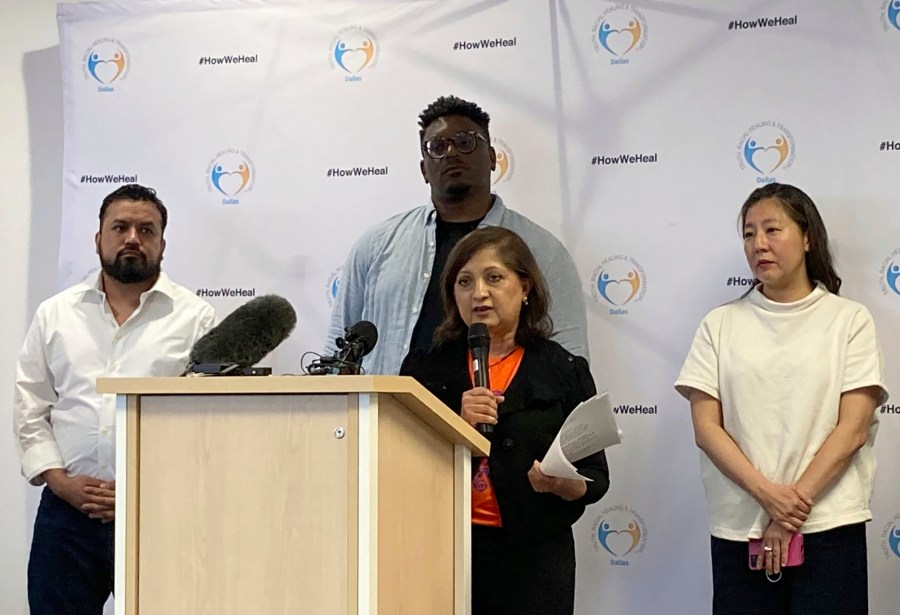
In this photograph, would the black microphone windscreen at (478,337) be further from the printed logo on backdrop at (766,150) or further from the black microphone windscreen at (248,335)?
the printed logo on backdrop at (766,150)

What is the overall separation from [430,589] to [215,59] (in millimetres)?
2585

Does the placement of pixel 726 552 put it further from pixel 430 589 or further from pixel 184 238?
pixel 184 238

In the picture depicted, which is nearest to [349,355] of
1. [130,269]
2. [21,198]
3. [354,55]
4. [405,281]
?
[405,281]

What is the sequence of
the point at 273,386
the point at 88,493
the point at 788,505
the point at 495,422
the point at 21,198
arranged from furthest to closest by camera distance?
the point at 21,198
the point at 88,493
the point at 788,505
the point at 495,422
the point at 273,386

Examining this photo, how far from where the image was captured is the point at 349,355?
1750 mm

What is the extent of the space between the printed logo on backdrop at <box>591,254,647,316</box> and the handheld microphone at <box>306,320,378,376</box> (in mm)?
1751

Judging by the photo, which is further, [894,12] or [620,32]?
[620,32]

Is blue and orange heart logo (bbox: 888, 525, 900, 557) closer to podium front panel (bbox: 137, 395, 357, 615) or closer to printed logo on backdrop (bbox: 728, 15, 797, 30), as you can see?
printed logo on backdrop (bbox: 728, 15, 797, 30)

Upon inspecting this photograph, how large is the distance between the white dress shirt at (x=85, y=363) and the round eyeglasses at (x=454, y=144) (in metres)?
0.90

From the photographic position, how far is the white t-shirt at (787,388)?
8.78 feet

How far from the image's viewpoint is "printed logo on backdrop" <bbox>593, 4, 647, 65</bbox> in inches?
137

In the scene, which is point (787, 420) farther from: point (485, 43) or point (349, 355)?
point (485, 43)

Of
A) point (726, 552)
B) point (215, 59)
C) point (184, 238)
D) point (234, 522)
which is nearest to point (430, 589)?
point (234, 522)

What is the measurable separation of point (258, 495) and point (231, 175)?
2.41 m
